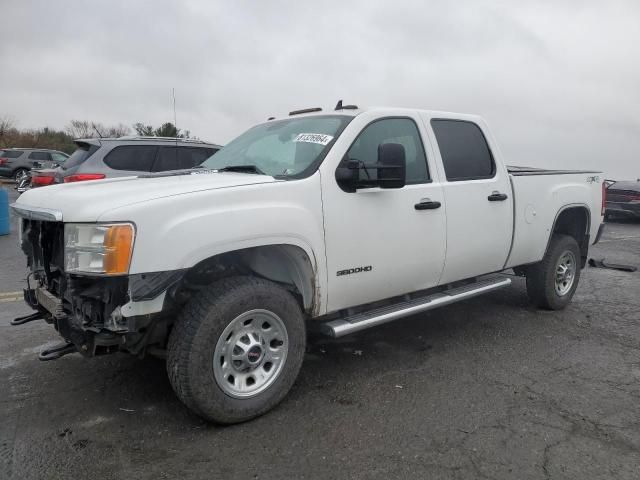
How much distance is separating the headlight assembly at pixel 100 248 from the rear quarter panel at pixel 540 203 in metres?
3.63

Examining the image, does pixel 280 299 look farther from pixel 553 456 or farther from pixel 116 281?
pixel 553 456

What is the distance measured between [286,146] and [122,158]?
17.5ft

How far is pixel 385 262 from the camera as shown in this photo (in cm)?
392

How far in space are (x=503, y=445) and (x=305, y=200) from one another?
189cm

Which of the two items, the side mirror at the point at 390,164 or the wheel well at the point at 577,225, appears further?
the wheel well at the point at 577,225

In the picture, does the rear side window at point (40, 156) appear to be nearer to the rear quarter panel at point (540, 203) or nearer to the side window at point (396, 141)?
the side window at point (396, 141)

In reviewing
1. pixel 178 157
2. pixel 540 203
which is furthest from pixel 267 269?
pixel 178 157

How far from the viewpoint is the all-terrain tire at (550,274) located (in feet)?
18.6

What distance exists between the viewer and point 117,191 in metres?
3.15

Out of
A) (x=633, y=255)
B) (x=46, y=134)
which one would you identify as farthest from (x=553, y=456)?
(x=46, y=134)

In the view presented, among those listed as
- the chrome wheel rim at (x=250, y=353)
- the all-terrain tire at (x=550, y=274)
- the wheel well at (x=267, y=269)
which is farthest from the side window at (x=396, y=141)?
the all-terrain tire at (x=550, y=274)

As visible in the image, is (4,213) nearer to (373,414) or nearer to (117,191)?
(117,191)

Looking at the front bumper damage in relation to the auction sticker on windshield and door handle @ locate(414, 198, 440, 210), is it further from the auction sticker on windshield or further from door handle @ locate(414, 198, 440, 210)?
door handle @ locate(414, 198, 440, 210)

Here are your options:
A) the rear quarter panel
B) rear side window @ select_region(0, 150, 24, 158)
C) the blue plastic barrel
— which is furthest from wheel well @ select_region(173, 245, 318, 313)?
rear side window @ select_region(0, 150, 24, 158)
